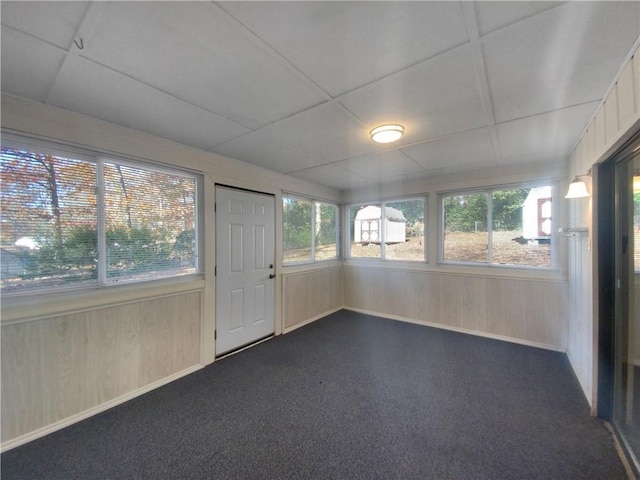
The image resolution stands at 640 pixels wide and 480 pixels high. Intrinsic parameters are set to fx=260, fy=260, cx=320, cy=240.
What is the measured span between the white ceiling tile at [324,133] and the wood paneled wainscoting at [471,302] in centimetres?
236

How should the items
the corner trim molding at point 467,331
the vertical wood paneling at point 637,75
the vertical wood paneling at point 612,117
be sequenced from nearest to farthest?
the vertical wood paneling at point 637,75
the vertical wood paneling at point 612,117
the corner trim molding at point 467,331

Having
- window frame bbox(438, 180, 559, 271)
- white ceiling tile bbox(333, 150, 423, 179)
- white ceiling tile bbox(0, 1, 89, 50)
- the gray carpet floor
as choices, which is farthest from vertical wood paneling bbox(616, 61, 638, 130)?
white ceiling tile bbox(0, 1, 89, 50)

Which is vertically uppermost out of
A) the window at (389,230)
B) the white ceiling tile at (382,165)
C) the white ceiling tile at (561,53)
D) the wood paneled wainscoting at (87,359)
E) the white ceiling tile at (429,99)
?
the white ceiling tile at (382,165)

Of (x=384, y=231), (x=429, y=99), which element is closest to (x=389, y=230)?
(x=384, y=231)

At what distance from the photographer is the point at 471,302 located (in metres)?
3.69

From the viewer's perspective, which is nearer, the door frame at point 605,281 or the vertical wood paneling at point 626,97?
the vertical wood paneling at point 626,97

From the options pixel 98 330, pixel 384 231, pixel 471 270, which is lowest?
pixel 98 330

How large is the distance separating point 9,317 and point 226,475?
175 cm

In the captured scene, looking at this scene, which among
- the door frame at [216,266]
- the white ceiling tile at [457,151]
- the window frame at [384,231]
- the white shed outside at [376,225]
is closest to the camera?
the white ceiling tile at [457,151]

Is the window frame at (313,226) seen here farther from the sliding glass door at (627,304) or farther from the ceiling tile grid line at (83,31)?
the sliding glass door at (627,304)

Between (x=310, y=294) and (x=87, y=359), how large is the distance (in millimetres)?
2804

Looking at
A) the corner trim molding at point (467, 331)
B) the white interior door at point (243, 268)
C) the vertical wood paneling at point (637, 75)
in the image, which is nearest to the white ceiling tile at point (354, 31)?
the vertical wood paneling at point (637, 75)

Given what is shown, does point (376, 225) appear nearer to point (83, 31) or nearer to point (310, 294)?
point (310, 294)

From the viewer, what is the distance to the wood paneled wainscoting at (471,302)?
3.18m
